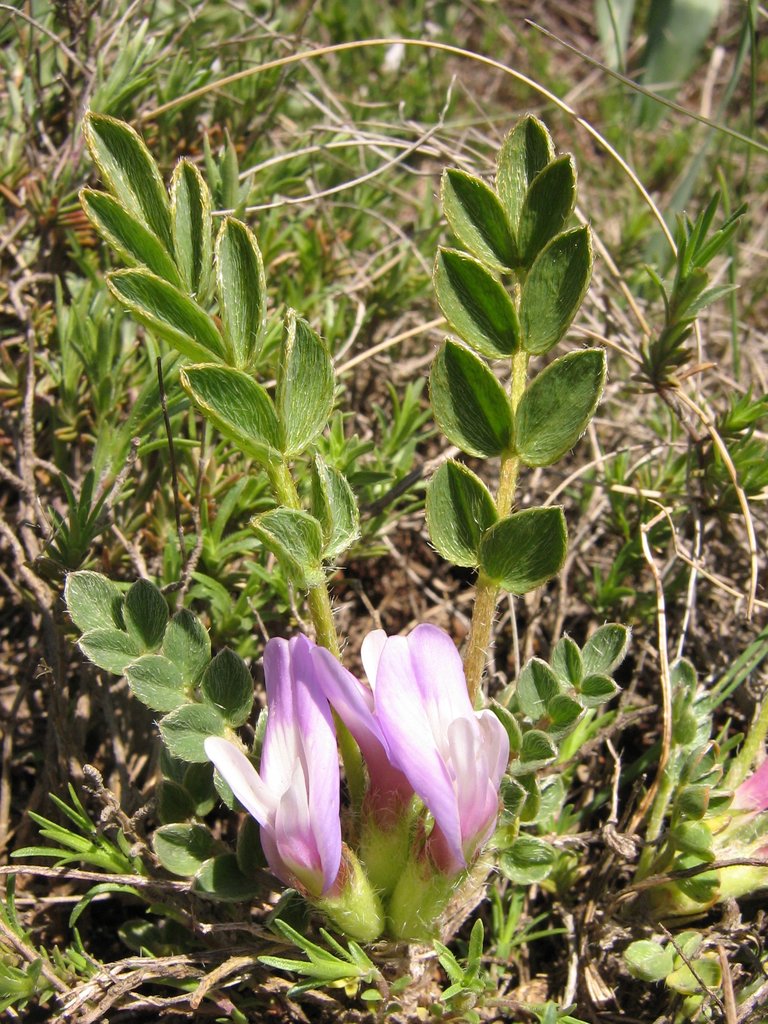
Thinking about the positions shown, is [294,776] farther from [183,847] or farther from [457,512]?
[457,512]

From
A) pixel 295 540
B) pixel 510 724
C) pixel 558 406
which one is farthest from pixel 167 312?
pixel 510 724

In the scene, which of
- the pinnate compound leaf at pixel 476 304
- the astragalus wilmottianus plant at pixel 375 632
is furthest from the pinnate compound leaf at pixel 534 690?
the pinnate compound leaf at pixel 476 304

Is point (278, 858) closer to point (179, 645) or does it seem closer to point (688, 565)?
point (179, 645)

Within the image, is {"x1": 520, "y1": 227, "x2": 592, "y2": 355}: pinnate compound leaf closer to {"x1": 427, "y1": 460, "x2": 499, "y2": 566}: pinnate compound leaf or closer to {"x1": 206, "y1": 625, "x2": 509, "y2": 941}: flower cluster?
{"x1": 427, "y1": 460, "x2": 499, "y2": 566}: pinnate compound leaf

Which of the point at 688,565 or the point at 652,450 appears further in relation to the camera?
the point at 652,450

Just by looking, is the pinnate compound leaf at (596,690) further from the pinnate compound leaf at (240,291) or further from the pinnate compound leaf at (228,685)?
the pinnate compound leaf at (240,291)

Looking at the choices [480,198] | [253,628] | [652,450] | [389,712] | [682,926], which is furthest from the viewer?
[652,450]

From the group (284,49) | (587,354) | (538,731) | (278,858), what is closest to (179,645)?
(278,858)
